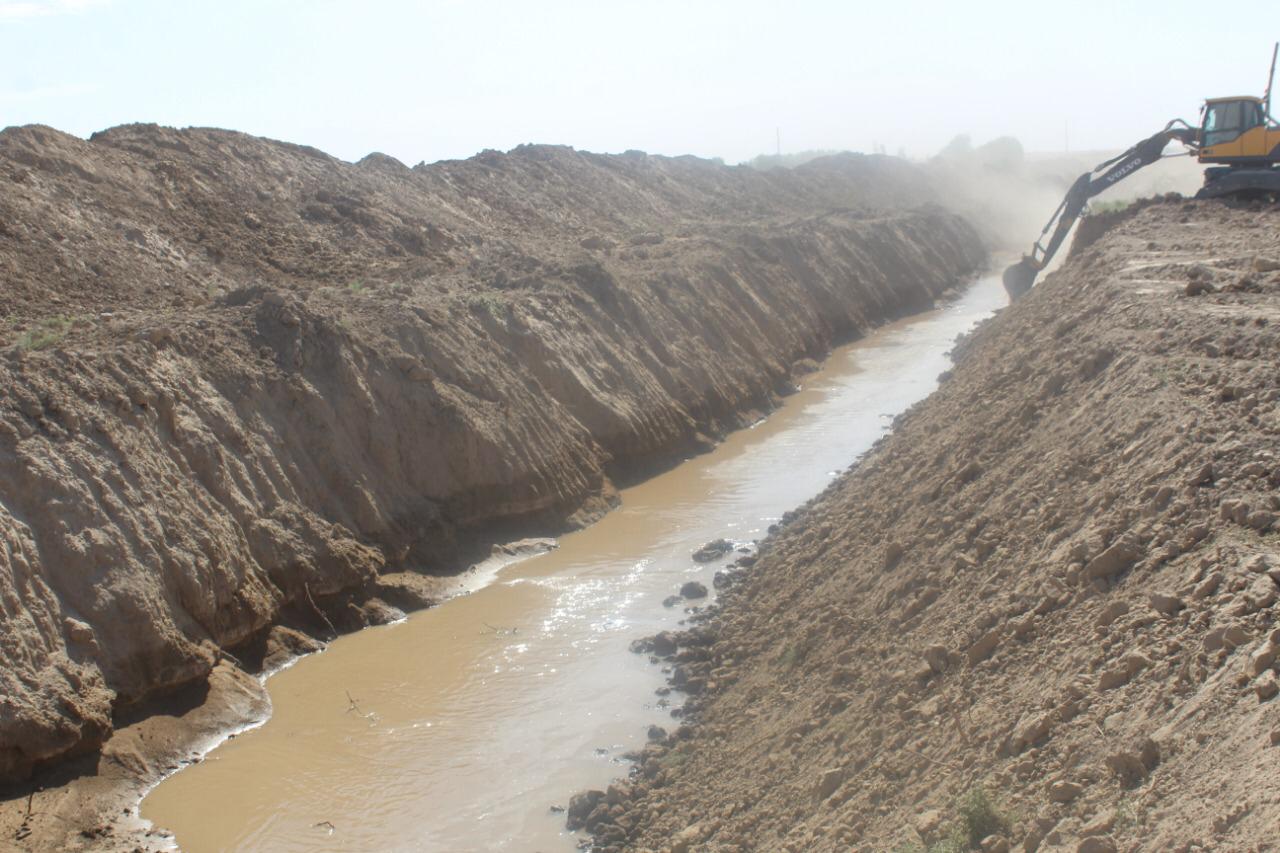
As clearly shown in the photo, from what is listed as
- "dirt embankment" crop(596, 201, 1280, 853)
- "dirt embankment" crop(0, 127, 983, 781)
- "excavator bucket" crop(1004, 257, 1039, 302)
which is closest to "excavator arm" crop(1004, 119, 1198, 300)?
"excavator bucket" crop(1004, 257, 1039, 302)

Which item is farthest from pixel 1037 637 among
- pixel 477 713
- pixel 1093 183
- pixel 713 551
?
pixel 1093 183

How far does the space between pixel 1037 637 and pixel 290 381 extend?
10.8 metres

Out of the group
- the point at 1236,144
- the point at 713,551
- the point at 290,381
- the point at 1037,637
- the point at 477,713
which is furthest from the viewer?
the point at 1236,144

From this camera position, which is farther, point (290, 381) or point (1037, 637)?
point (290, 381)

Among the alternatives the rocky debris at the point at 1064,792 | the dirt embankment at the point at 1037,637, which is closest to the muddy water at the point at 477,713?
the dirt embankment at the point at 1037,637

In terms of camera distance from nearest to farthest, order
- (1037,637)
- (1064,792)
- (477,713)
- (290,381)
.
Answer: (1064,792), (1037,637), (477,713), (290,381)

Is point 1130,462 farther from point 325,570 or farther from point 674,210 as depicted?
point 674,210

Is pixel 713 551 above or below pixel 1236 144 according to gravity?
below

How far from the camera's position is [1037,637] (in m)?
7.59

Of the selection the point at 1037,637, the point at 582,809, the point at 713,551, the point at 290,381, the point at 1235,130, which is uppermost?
the point at 1235,130

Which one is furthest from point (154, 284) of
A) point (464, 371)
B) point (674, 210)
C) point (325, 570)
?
point (674, 210)

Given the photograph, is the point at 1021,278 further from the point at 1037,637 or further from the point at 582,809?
the point at 1037,637

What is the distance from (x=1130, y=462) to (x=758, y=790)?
3742mm

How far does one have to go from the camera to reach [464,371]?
58.0ft
